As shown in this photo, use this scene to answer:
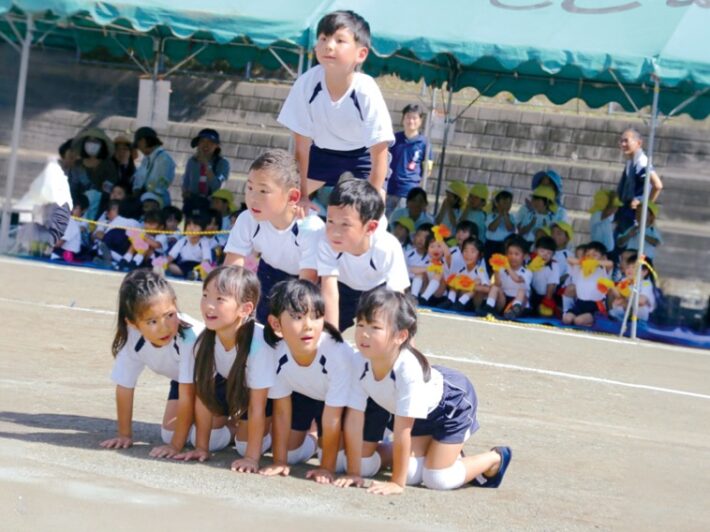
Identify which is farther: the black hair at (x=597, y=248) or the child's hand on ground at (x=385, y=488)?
the black hair at (x=597, y=248)

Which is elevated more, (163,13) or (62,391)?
(163,13)

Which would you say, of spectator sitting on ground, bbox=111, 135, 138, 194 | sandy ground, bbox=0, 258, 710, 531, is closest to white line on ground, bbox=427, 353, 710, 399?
sandy ground, bbox=0, 258, 710, 531

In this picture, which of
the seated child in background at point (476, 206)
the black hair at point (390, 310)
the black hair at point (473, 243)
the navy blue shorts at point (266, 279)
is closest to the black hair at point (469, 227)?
the black hair at point (473, 243)

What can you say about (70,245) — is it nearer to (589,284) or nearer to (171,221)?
(171,221)

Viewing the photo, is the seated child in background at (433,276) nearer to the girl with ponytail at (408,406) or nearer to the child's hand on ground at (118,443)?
the girl with ponytail at (408,406)

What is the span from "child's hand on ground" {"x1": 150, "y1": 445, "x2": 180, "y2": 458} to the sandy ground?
78 mm

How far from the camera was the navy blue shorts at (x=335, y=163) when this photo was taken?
5941mm

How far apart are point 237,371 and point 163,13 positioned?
6903 millimetres

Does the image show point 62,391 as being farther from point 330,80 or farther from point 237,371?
point 330,80

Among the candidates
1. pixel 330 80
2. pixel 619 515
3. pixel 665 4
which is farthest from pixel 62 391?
pixel 665 4

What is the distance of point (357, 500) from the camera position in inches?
A: 179

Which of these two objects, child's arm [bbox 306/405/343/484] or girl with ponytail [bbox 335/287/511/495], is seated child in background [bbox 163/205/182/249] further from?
child's arm [bbox 306/405/343/484]

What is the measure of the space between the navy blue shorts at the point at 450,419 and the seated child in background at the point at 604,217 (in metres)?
8.06

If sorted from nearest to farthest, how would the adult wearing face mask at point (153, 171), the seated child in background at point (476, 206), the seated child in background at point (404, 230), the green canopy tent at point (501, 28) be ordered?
the green canopy tent at point (501, 28)
the seated child in background at point (404, 230)
the seated child in background at point (476, 206)
the adult wearing face mask at point (153, 171)
